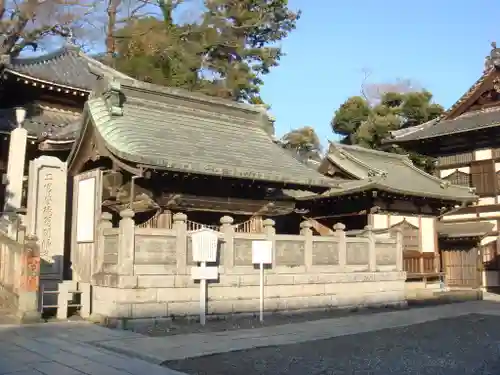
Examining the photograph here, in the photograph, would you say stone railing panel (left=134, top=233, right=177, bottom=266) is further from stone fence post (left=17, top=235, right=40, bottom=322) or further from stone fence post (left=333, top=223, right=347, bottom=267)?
stone fence post (left=333, top=223, right=347, bottom=267)

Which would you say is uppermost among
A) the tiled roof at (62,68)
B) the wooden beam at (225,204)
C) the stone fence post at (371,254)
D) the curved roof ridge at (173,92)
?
the tiled roof at (62,68)

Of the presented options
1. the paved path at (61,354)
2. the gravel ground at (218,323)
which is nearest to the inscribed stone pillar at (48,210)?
the paved path at (61,354)

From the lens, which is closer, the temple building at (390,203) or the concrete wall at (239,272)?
the concrete wall at (239,272)

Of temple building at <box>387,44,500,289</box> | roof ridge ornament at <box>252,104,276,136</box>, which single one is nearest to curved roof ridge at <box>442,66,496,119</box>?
temple building at <box>387,44,500,289</box>

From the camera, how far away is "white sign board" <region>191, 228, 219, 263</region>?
40.6ft

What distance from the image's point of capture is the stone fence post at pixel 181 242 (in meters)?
12.4

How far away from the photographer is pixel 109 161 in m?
14.6

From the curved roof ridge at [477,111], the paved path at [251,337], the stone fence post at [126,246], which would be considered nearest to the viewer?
the paved path at [251,337]

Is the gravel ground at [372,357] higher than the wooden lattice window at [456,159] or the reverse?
the reverse

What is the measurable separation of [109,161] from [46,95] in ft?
28.7

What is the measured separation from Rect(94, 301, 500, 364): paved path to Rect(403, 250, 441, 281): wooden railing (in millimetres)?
5488

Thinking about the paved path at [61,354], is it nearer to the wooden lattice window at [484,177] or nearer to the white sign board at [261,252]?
the white sign board at [261,252]

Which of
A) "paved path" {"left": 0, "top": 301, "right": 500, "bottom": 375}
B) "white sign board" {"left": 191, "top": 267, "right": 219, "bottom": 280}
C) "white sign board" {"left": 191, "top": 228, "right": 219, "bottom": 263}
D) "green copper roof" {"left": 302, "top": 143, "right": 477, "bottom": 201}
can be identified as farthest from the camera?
"green copper roof" {"left": 302, "top": 143, "right": 477, "bottom": 201}

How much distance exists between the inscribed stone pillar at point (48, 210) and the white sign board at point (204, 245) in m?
4.73
